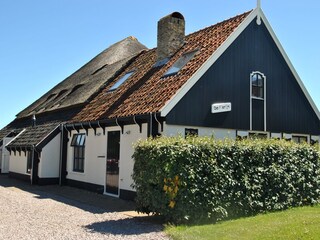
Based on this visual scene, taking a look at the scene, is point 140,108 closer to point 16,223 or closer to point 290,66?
point 16,223

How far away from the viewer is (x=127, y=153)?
14.7 metres

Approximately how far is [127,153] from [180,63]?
419cm

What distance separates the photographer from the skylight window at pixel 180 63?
15475 millimetres

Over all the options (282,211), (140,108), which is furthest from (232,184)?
(140,108)

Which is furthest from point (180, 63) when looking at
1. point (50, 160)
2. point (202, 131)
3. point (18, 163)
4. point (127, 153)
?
point (18, 163)

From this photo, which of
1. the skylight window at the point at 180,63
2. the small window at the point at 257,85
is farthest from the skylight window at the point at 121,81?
the small window at the point at 257,85

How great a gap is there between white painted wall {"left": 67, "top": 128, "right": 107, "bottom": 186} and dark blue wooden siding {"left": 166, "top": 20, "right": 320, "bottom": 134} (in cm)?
432

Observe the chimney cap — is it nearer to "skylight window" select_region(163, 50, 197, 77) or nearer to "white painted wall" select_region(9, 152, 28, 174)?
"skylight window" select_region(163, 50, 197, 77)

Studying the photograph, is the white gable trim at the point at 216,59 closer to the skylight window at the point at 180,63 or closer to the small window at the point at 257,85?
the skylight window at the point at 180,63

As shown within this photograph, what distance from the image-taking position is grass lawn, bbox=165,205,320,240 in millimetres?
8500

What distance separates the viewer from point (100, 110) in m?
16.9

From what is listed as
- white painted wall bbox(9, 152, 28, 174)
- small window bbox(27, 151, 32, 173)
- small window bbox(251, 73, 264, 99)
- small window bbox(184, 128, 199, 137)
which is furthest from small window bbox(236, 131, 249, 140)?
white painted wall bbox(9, 152, 28, 174)

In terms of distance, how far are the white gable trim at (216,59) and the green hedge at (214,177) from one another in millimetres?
2715

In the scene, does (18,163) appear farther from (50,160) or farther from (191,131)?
(191,131)
